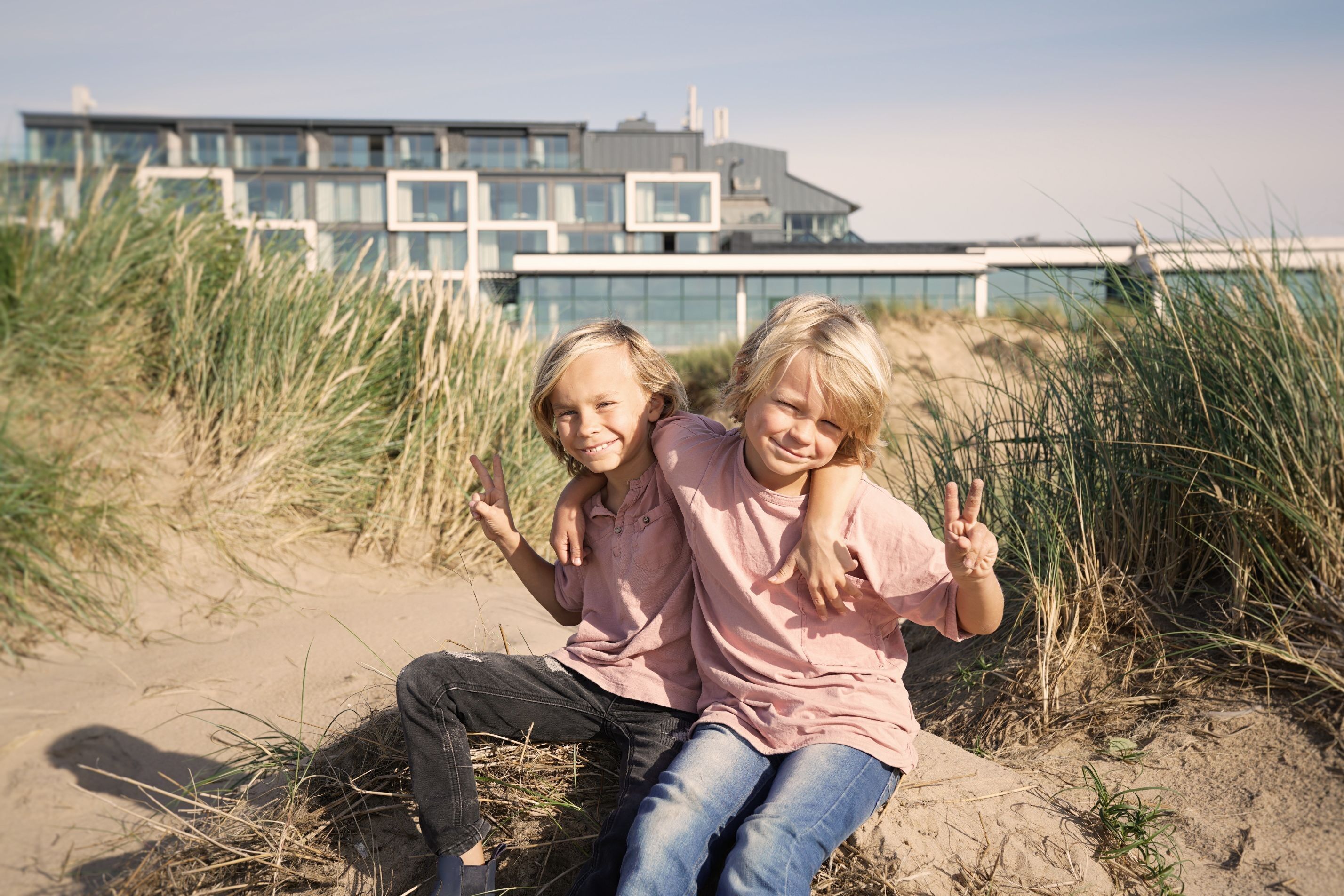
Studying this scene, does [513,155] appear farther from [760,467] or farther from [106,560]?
[760,467]

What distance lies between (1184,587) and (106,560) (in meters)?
4.78

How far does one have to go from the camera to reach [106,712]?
4070 millimetres

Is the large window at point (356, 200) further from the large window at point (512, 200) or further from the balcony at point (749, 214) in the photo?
the balcony at point (749, 214)

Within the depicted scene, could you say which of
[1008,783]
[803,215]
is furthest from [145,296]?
[803,215]

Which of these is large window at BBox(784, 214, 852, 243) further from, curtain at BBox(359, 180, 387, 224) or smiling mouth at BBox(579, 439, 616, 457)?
smiling mouth at BBox(579, 439, 616, 457)

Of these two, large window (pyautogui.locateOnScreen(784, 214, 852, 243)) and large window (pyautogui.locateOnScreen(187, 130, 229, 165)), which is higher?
large window (pyautogui.locateOnScreen(187, 130, 229, 165))

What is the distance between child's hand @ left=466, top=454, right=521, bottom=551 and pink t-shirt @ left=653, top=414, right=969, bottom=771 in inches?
16.8

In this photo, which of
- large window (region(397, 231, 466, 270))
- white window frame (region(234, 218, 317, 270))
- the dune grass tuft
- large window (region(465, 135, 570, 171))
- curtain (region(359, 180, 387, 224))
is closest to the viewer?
the dune grass tuft

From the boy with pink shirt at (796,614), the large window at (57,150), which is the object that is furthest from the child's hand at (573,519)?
the large window at (57,150)

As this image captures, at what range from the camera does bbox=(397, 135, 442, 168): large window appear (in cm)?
4484

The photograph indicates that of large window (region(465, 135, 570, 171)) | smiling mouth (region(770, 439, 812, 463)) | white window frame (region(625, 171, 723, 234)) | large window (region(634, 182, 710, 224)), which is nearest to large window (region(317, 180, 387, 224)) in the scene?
large window (region(465, 135, 570, 171))

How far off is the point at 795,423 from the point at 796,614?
41 centimetres

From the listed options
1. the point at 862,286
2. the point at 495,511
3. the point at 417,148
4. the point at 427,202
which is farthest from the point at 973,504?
the point at 417,148

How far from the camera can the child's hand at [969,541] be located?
72.4 inches
